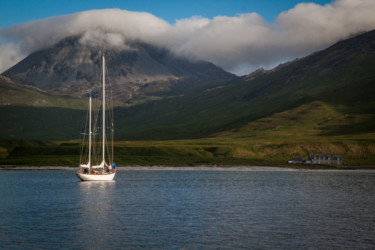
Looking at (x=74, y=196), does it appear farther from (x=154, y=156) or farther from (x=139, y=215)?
(x=154, y=156)

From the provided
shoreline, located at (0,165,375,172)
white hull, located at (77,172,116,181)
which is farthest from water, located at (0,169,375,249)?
shoreline, located at (0,165,375,172)

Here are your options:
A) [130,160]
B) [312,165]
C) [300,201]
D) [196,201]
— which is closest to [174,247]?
[196,201]

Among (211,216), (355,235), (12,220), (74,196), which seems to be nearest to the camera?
(355,235)

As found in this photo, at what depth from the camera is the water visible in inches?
1673

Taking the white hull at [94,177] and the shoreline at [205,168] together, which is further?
the shoreline at [205,168]

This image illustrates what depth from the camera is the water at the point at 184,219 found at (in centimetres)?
4250

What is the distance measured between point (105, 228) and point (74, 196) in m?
32.2

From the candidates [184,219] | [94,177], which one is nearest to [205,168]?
[94,177]

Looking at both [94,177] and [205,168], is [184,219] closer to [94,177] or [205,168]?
[94,177]

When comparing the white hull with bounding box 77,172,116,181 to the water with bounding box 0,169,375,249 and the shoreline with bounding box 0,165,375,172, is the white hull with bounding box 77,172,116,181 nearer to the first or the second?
the water with bounding box 0,169,375,249

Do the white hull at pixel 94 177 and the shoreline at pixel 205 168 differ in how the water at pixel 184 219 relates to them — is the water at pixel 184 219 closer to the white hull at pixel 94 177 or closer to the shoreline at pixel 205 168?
the white hull at pixel 94 177

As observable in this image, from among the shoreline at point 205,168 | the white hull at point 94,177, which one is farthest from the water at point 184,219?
the shoreline at point 205,168

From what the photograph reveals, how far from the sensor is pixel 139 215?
58.3 metres

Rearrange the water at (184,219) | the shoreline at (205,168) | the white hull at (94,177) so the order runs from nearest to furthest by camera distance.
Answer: the water at (184,219) < the white hull at (94,177) < the shoreline at (205,168)
